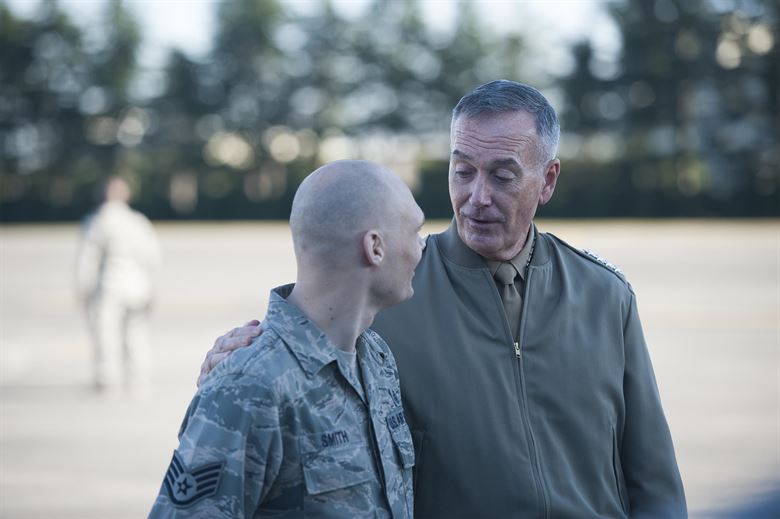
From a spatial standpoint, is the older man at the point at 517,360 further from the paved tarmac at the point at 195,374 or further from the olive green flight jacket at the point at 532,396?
the paved tarmac at the point at 195,374

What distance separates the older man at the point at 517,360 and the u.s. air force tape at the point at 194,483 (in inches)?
31.5

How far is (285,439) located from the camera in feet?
6.57

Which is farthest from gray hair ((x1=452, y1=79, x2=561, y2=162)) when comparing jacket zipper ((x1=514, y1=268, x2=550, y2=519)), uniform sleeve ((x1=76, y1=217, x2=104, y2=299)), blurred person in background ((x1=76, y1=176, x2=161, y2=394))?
uniform sleeve ((x1=76, y1=217, x2=104, y2=299))

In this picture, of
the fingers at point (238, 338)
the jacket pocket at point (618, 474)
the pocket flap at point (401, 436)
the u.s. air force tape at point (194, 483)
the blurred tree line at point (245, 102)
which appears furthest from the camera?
the blurred tree line at point (245, 102)

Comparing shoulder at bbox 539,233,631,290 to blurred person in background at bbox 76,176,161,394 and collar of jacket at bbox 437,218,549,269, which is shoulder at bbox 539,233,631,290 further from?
blurred person in background at bbox 76,176,161,394

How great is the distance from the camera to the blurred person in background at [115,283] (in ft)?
32.1

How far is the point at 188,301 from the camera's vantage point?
16531 millimetres

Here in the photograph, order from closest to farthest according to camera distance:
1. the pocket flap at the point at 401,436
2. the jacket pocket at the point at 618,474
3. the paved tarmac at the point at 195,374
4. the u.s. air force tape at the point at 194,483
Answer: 1. the u.s. air force tape at the point at 194,483
2. the pocket flap at the point at 401,436
3. the jacket pocket at the point at 618,474
4. the paved tarmac at the point at 195,374

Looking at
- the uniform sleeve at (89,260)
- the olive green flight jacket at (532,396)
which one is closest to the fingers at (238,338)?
the olive green flight jacket at (532,396)

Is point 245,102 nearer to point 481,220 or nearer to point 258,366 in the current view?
point 481,220

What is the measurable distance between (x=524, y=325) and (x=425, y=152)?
2213 inches

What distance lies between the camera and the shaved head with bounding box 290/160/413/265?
2104 mm

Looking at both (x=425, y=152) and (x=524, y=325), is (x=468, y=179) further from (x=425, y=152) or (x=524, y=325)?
(x=425, y=152)

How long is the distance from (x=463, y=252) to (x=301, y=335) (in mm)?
837
